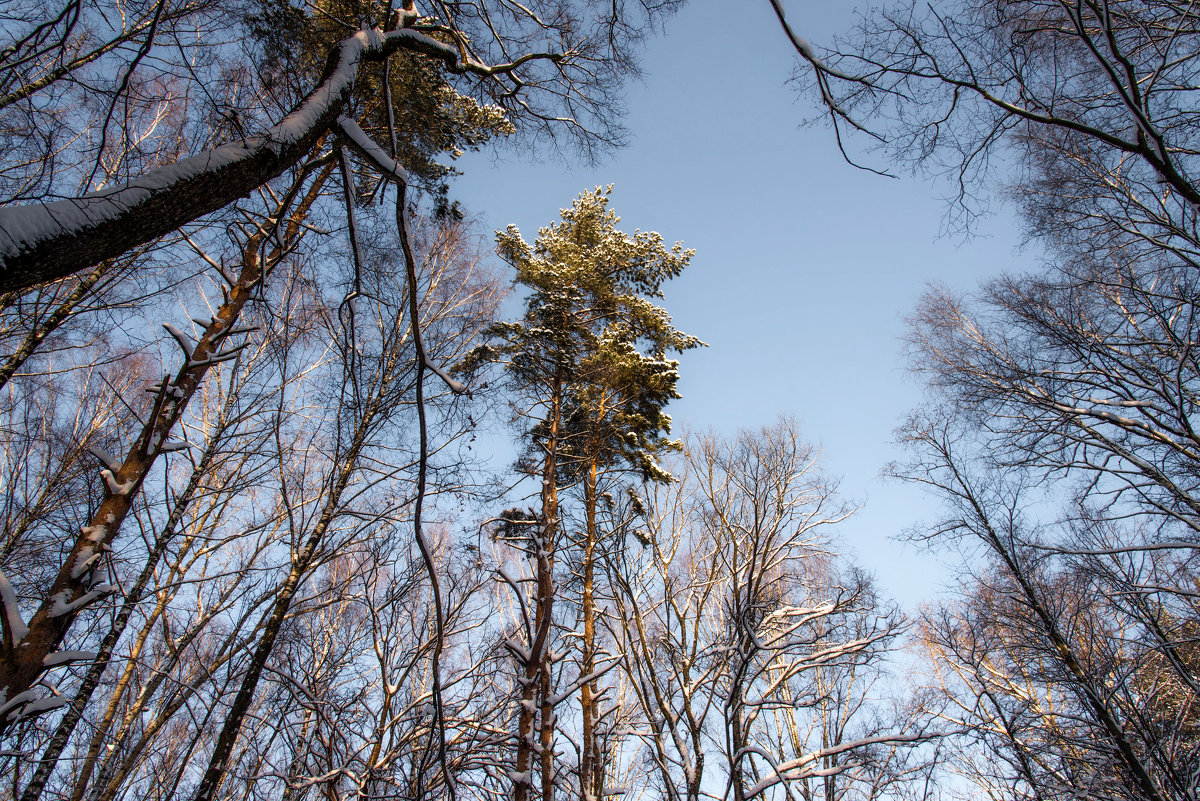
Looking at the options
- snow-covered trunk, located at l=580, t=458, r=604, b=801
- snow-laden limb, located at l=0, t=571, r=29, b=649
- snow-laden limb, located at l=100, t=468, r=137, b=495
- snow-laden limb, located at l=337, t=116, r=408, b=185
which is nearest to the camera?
snow-laden limb, located at l=337, t=116, r=408, b=185

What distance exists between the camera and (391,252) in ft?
15.5

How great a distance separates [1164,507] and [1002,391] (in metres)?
2.53

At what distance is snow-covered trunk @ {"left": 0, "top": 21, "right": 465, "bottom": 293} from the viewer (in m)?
1.02

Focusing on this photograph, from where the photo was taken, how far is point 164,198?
3.96ft

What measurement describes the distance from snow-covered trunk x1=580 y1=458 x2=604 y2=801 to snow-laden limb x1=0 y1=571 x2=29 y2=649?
3.99m

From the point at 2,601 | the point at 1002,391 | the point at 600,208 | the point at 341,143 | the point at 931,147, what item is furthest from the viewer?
the point at 600,208

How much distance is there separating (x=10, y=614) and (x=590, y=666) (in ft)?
16.7

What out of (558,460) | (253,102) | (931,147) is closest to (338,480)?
Answer: (253,102)

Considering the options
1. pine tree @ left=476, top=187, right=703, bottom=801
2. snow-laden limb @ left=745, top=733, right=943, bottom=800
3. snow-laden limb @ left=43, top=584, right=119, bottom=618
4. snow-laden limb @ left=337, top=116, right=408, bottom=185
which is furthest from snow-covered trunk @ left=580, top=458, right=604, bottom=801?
snow-laden limb @ left=337, top=116, right=408, bottom=185

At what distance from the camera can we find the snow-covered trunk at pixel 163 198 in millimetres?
1019

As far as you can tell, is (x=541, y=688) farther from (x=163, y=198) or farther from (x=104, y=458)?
(x=163, y=198)

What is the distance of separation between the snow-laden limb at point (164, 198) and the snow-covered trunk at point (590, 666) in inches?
182

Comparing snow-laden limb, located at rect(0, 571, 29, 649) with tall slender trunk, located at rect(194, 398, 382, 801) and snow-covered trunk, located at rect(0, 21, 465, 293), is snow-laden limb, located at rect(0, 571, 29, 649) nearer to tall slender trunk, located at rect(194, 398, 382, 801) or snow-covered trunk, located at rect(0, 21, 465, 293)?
tall slender trunk, located at rect(194, 398, 382, 801)

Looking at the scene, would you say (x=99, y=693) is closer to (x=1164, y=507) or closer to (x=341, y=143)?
(x=341, y=143)
